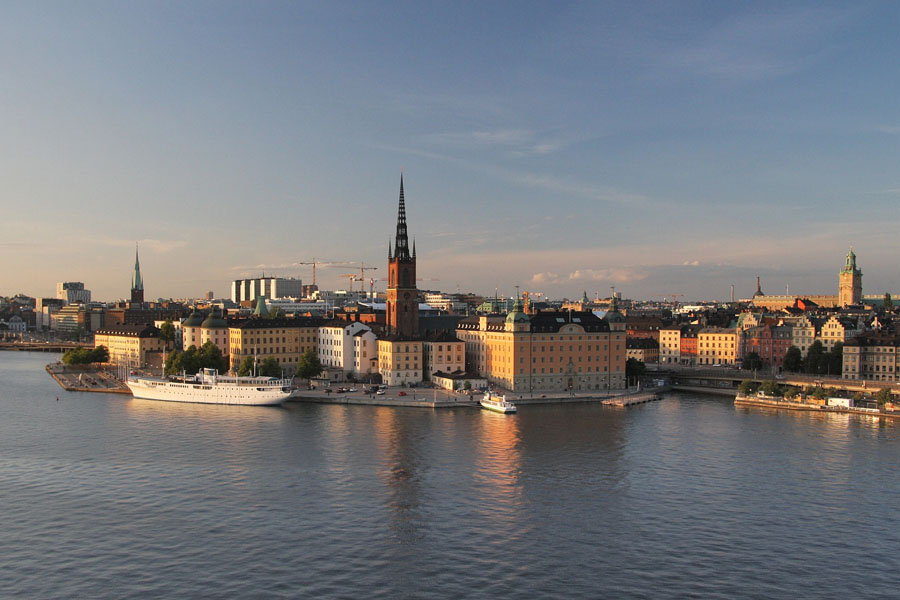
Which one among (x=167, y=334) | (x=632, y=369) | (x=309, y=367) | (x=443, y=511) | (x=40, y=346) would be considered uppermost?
(x=167, y=334)

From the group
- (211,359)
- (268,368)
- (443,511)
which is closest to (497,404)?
(268,368)

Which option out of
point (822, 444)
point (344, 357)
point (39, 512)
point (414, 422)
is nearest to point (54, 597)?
point (39, 512)

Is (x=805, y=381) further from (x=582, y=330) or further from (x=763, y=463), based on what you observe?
(x=763, y=463)

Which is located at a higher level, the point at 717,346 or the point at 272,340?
the point at 272,340

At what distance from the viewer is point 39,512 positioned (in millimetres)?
25500

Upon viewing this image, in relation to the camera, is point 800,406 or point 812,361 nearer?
point 800,406

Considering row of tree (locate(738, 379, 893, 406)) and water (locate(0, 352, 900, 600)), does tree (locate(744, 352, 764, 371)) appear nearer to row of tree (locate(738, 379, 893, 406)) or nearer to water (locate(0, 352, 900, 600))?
row of tree (locate(738, 379, 893, 406))

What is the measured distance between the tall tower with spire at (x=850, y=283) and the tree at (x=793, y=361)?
68827mm

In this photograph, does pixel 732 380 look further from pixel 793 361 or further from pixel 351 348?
pixel 351 348

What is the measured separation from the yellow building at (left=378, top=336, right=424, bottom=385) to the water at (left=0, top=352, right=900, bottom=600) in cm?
1748

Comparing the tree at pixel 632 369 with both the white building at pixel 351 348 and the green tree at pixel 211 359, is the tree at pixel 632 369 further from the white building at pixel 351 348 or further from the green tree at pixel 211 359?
the green tree at pixel 211 359

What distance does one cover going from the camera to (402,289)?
221 feet

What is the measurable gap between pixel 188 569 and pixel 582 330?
42113 millimetres

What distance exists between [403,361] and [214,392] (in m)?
13.7
